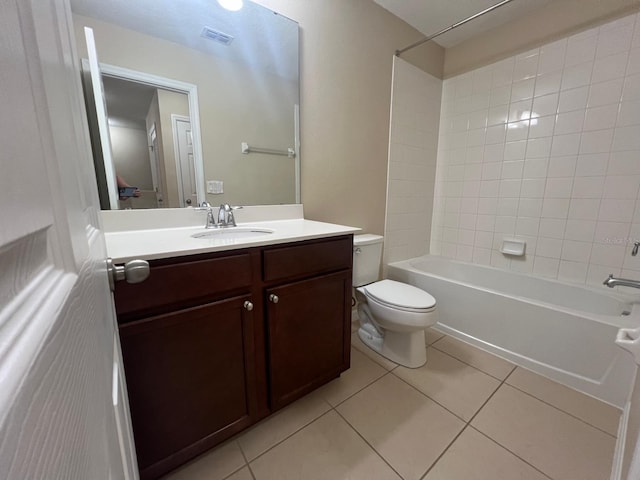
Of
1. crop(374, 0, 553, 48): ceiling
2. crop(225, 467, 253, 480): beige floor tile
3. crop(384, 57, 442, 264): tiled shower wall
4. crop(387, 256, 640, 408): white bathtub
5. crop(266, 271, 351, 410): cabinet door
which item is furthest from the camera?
crop(384, 57, 442, 264): tiled shower wall

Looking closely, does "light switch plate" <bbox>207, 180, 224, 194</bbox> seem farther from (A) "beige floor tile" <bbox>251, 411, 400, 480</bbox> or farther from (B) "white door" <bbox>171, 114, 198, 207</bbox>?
(A) "beige floor tile" <bbox>251, 411, 400, 480</bbox>

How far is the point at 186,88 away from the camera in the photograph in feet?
4.19

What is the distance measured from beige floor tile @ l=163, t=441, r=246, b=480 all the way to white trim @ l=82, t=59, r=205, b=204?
111cm

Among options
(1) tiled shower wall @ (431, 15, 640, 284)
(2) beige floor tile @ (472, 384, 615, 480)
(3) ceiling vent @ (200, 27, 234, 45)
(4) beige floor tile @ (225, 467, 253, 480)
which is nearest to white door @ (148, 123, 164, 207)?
(3) ceiling vent @ (200, 27, 234, 45)

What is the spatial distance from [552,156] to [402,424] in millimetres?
1969

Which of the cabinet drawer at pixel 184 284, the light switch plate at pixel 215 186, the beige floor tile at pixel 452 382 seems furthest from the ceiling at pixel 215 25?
the beige floor tile at pixel 452 382

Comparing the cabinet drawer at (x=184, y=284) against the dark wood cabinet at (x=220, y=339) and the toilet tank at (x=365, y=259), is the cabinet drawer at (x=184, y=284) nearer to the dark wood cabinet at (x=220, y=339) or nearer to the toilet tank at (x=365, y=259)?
the dark wood cabinet at (x=220, y=339)

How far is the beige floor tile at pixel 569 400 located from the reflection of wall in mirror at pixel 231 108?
65.7 inches

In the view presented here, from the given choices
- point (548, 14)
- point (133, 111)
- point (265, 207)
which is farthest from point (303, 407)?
point (548, 14)

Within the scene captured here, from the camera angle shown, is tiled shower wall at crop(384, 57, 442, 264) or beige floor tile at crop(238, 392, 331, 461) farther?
tiled shower wall at crop(384, 57, 442, 264)

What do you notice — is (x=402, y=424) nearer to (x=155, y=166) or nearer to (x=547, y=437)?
(x=547, y=437)

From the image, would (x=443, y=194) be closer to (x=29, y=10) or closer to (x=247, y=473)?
(x=247, y=473)

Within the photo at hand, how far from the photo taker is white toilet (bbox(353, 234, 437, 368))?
4.90 ft

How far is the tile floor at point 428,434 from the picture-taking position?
1.03m
